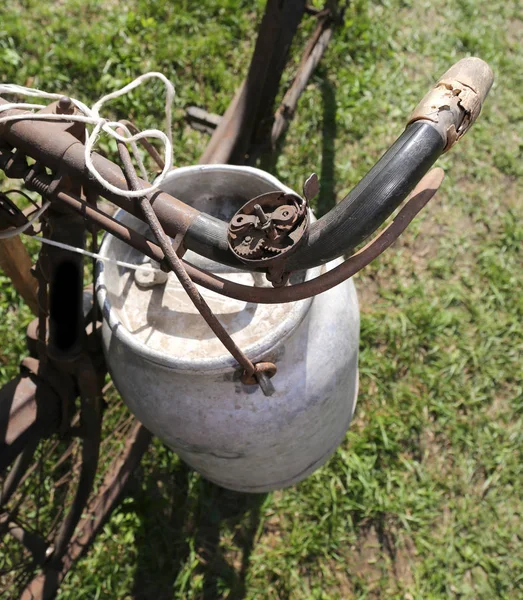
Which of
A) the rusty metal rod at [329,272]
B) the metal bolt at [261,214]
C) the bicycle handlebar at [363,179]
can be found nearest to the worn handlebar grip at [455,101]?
the bicycle handlebar at [363,179]

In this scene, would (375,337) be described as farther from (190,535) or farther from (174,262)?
(174,262)

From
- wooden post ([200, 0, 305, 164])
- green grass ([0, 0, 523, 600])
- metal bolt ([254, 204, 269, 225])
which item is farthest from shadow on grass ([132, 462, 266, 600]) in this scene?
metal bolt ([254, 204, 269, 225])

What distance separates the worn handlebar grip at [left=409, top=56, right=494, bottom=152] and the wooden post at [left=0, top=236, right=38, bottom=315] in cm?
128

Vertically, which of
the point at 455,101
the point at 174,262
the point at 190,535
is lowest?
the point at 190,535

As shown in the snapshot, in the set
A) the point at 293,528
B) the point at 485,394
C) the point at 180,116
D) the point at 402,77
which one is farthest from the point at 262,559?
the point at 402,77

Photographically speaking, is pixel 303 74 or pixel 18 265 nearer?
pixel 18 265

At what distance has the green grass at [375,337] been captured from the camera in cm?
249

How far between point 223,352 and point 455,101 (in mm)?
758

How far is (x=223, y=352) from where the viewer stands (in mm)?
1430

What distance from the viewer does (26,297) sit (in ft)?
6.80

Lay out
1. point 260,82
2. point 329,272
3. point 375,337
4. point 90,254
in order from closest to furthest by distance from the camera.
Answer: point 329,272 → point 90,254 → point 260,82 → point 375,337

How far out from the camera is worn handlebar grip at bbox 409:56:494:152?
3.34 ft

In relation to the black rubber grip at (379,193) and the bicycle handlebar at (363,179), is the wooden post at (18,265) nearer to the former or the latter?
the bicycle handlebar at (363,179)

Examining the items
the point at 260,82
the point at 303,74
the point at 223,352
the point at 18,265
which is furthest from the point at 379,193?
the point at 303,74
